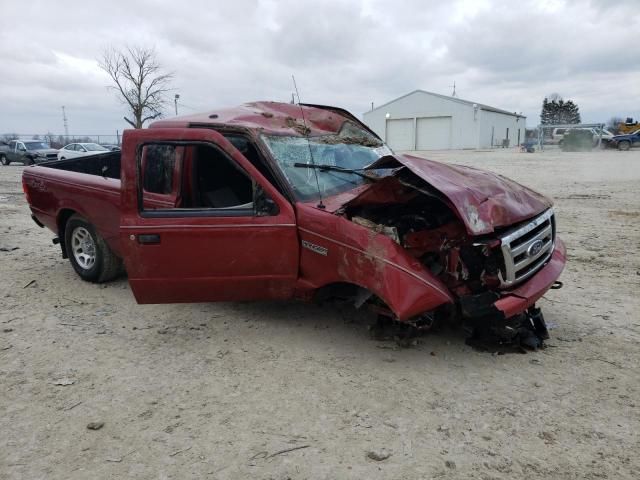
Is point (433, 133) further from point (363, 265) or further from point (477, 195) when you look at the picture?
point (363, 265)

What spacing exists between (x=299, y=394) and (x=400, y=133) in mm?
51226

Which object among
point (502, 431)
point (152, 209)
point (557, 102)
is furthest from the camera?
point (557, 102)

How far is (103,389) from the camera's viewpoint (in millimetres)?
3562

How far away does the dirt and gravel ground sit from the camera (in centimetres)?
274

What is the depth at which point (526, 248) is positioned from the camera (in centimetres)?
366

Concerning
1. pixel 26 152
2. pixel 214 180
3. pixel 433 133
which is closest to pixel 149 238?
pixel 214 180

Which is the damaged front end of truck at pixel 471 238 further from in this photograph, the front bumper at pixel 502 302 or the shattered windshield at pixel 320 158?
the shattered windshield at pixel 320 158

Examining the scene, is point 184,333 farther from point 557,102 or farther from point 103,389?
point 557,102

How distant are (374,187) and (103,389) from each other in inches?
96.8

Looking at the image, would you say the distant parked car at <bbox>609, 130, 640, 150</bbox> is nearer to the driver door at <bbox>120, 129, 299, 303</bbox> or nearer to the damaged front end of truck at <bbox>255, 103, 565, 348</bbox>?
the damaged front end of truck at <bbox>255, 103, 565, 348</bbox>

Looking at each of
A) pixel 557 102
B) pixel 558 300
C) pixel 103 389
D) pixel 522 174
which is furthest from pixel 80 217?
pixel 557 102

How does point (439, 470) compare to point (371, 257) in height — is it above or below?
below

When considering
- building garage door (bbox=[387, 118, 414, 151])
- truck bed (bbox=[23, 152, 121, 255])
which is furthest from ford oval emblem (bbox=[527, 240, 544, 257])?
building garage door (bbox=[387, 118, 414, 151])

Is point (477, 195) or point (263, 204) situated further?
point (263, 204)
